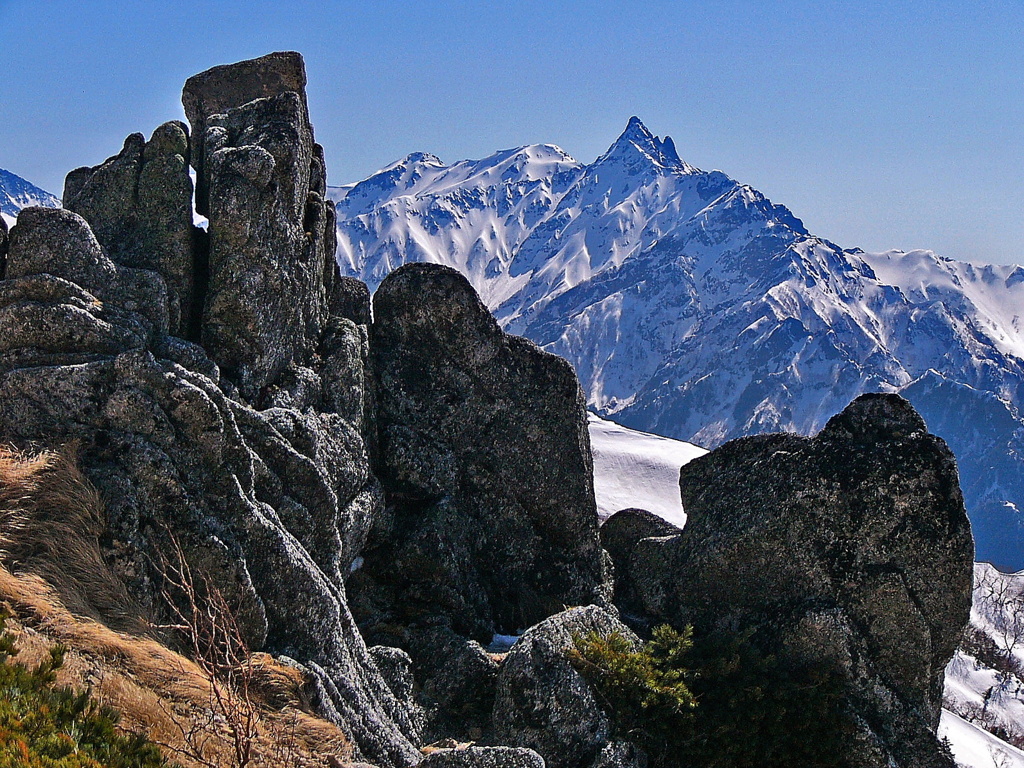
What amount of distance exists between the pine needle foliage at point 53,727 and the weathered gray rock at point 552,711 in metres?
9.53

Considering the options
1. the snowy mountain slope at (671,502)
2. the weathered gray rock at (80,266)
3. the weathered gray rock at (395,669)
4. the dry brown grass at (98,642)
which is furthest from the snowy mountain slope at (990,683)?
the weathered gray rock at (80,266)

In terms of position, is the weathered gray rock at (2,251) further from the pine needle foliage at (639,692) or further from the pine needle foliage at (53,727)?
the pine needle foliage at (639,692)

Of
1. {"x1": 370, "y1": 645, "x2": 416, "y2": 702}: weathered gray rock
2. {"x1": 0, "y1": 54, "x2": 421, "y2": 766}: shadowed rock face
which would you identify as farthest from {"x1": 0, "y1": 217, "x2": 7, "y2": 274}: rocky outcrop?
{"x1": 370, "y1": 645, "x2": 416, "y2": 702}: weathered gray rock

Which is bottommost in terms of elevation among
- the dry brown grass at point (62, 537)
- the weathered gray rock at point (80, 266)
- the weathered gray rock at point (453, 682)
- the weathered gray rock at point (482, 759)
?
the weathered gray rock at point (453, 682)

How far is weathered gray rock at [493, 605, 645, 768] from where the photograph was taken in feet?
62.0

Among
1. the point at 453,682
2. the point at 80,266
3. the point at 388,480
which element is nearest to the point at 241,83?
the point at 80,266

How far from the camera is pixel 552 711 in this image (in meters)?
19.3

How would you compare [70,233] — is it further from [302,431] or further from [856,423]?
[856,423]

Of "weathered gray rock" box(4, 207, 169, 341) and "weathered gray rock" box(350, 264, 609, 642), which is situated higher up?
"weathered gray rock" box(4, 207, 169, 341)

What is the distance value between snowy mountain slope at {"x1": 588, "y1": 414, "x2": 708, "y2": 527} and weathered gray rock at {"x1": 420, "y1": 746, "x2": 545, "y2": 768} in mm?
73054

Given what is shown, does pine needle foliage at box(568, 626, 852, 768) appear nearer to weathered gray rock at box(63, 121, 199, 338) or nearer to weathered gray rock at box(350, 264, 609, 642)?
weathered gray rock at box(350, 264, 609, 642)

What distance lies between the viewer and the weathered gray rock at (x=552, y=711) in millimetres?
18906

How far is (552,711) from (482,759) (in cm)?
470

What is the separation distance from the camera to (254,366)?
23.2 m
